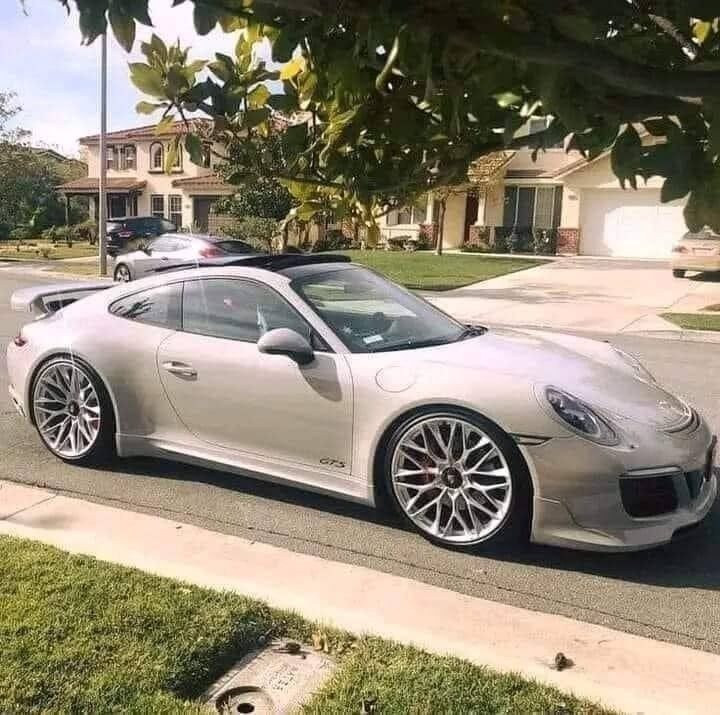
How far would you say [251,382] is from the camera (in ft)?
14.6

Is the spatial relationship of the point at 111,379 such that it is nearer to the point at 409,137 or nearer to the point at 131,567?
the point at 131,567

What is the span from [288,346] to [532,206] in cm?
3046

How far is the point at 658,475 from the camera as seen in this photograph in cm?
372

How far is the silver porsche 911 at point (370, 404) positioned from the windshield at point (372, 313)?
15 mm

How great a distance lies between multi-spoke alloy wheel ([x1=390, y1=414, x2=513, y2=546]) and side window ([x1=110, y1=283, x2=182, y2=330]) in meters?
1.73

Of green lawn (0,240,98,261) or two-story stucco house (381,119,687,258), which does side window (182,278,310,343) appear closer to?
two-story stucco house (381,119,687,258)

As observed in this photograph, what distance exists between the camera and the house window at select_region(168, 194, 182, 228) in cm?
4122

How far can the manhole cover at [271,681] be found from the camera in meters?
2.64

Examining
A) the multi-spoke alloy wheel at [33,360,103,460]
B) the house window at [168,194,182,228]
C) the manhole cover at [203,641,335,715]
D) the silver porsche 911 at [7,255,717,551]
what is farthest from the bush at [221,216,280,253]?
the manhole cover at [203,641,335,715]

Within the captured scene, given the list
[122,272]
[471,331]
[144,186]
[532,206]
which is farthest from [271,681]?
[144,186]

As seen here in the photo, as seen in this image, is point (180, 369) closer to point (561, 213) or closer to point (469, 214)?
point (561, 213)

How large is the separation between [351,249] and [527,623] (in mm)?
29064

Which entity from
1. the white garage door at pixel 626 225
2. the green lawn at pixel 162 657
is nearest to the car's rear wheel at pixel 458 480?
the green lawn at pixel 162 657

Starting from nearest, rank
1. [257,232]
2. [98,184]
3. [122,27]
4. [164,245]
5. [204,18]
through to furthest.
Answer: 1. [122,27]
2. [204,18]
3. [164,245]
4. [257,232]
5. [98,184]
